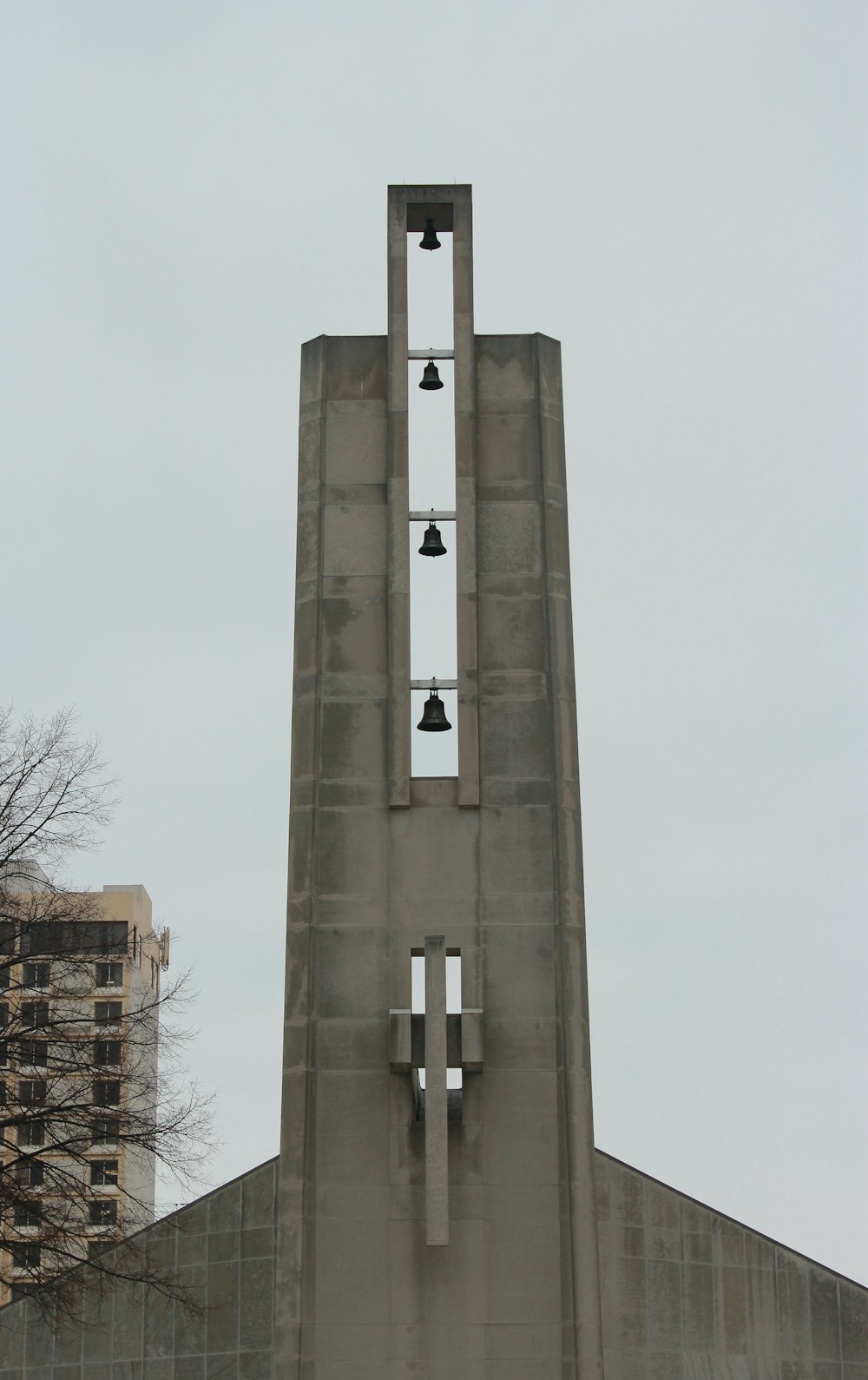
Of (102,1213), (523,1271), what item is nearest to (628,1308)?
(523,1271)

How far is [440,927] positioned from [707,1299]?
946 centimetres

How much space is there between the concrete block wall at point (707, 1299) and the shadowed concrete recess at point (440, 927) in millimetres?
134

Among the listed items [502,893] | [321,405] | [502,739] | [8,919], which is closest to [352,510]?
[321,405]

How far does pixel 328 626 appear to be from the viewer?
3155 centimetres

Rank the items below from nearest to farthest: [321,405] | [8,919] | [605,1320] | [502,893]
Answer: [8,919] < [502,893] < [321,405] < [605,1320]

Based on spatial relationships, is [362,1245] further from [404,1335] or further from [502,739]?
[502,739]

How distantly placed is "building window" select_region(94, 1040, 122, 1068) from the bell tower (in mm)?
2407

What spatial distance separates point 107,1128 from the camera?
94.2 ft

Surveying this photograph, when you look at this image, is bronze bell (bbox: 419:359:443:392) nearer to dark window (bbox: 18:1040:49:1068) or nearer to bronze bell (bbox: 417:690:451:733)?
bronze bell (bbox: 417:690:451:733)

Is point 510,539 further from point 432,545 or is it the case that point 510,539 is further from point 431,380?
point 431,380

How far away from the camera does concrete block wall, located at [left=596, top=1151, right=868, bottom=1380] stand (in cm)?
3494

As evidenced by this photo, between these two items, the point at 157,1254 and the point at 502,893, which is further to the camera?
the point at 157,1254

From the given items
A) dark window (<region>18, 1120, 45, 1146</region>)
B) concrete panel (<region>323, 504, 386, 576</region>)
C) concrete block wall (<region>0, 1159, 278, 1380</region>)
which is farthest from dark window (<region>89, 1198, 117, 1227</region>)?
concrete panel (<region>323, 504, 386, 576</region>)

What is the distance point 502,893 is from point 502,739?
2.25 metres
